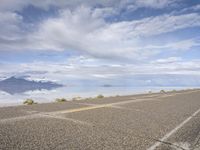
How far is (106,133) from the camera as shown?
7816mm

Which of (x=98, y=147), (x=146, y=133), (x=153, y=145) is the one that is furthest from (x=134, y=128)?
(x=98, y=147)

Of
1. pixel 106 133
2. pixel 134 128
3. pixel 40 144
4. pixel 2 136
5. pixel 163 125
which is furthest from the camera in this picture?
pixel 163 125

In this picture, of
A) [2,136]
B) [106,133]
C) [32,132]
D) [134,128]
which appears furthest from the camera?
[134,128]

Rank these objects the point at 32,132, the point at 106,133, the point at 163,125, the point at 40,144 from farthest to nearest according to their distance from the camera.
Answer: the point at 163,125, the point at 106,133, the point at 32,132, the point at 40,144

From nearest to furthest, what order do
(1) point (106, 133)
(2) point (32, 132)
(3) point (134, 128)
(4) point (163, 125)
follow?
(2) point (32, 132) < (1) point (106, 133) < (3) point (134, 128) < (4) point (163, 125)

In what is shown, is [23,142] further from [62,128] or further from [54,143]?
[62,128]

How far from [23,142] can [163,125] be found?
5.61 meters

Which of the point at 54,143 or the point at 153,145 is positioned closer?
the point at 54,143

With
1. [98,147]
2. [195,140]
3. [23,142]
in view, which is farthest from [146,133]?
[23,142]

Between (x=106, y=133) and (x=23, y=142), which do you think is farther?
(x=106, y=133)

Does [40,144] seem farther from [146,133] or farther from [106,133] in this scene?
[146,133]

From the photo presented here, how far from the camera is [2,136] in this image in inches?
255

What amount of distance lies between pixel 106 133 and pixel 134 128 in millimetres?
1565

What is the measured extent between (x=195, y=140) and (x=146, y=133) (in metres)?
1.44
